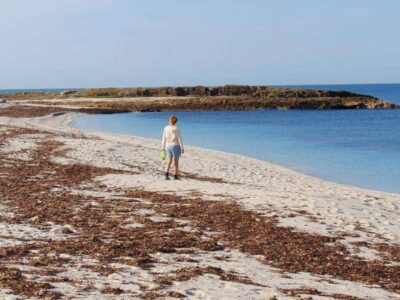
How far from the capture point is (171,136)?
1658 cm

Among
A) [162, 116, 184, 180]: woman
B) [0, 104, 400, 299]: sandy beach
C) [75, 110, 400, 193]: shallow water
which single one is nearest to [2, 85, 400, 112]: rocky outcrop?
[75, 110, 400, 193]: shallow water

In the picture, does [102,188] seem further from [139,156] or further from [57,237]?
[139,156]

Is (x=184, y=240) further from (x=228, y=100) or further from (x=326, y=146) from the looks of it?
(x=228, y=100)

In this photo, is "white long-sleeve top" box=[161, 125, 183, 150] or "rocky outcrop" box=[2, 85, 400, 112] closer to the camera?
"white long-sleeve top" box=[161, 125, 183, 150]

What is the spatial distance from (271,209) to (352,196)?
431 centimetres

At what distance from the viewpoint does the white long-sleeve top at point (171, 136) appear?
16516 mm

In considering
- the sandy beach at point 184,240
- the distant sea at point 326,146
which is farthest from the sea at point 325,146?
the sandy beach at point 184,240

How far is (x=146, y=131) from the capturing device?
44.2m

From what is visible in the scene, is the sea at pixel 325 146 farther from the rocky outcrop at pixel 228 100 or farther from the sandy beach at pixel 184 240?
the rocky outcrop at pixel 228 100

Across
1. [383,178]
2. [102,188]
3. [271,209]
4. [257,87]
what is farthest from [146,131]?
[257,87]

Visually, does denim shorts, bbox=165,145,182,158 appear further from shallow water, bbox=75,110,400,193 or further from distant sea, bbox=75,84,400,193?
shallow water, bbox=75,110,400,193

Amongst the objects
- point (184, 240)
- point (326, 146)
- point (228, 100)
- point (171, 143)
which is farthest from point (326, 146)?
point (228, 100)

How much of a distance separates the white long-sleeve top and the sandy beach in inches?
47.6

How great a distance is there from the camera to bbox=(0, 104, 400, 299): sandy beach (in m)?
6.74
